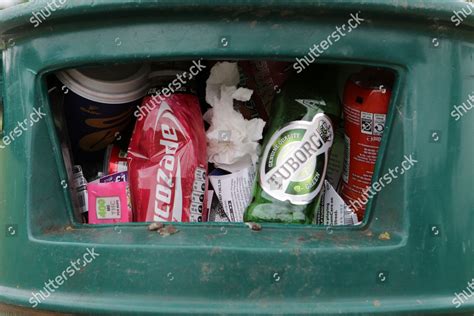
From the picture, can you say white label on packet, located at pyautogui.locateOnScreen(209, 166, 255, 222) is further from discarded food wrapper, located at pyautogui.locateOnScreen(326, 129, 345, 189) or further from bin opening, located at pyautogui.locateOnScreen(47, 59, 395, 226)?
discarded food wrapper, located at pyautogui.locateOnScreen(326, 129, 345, 189)

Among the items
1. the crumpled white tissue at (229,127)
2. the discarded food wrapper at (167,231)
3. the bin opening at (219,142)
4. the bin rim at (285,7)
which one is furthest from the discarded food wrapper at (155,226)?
the bin rim at (285,7)

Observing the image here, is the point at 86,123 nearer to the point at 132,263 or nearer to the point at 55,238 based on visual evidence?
the point at 55,238

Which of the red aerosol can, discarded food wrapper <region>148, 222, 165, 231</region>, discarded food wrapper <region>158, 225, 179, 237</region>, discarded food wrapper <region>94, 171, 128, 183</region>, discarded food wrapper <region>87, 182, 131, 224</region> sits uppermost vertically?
the red aerosol can

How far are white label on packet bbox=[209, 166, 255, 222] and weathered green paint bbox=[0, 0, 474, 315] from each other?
0.71 feet

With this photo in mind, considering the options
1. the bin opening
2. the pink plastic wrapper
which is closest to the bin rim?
the bin opening

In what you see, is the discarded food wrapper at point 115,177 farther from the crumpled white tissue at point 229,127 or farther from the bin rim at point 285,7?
the bin rim at point 285,7

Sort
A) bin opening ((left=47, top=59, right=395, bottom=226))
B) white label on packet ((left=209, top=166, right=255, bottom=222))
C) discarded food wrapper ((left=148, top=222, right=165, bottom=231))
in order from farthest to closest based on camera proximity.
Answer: white label on packet ((left=209, top=166, right=255, bottom=222))
bin opening ((left=47, top=59, right=395, bottom=226))
discarded food wrapper ((left=148, top=222, right=165, bottom=231))

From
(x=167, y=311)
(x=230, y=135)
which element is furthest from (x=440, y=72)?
(x=167, y=311)

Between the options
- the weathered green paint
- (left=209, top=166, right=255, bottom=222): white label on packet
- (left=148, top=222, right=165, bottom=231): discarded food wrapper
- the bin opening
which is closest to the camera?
the weathered green paint

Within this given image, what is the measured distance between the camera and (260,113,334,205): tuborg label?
4.88 feet

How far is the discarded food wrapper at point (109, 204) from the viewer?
156cm

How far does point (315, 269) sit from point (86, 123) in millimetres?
739

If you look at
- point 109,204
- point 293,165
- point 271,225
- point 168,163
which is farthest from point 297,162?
point 109,204

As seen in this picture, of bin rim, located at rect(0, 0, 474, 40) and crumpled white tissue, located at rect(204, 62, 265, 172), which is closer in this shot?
bin rim, located at rect(0, 0, 474, 40)
